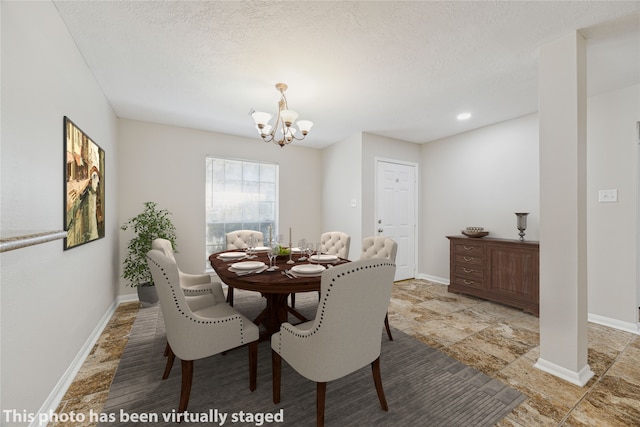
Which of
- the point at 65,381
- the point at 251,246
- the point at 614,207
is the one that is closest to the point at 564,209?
the point at 614,207

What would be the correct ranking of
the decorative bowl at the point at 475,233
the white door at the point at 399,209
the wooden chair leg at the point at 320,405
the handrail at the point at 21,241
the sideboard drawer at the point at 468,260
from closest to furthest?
the handrail at the point at 21,241 < the wooden chair leg at the point at 320,405 < the sideboard drawer at the point at 468,260 < the decorative bowl at the point at 475,233 < the white door at the point at 399,209

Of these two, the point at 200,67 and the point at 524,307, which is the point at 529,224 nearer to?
the point at 524,307

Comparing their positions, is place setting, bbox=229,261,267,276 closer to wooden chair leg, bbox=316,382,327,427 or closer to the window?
wooden chair leg, bbox=316,382,327,427

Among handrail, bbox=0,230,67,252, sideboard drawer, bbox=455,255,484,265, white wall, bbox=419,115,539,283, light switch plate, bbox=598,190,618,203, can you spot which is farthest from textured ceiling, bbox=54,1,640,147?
sideboard drawer, bbox=455,255,484,265

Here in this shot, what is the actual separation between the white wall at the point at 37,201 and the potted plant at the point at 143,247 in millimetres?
1201

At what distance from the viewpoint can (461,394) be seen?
5.92 ft

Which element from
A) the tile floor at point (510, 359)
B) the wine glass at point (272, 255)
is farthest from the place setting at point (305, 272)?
the tile floor at point (510, 359)

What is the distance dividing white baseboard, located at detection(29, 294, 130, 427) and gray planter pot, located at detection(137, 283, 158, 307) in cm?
51

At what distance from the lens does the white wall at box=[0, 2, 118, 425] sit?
126cm

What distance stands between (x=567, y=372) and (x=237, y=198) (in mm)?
4478

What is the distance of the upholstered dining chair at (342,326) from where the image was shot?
4.43 ft

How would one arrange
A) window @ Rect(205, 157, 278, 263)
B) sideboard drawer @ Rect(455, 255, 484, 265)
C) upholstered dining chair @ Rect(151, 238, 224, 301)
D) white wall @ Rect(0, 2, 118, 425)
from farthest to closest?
window @ Rect(205, 157, 278, 263) < sideboard drawer @ Rect(455, 255, 484, 265) < upholstered dining chair @ Rect(151, 238, 224, 301) < white wall @ Rect(0, 2, 118, 425)

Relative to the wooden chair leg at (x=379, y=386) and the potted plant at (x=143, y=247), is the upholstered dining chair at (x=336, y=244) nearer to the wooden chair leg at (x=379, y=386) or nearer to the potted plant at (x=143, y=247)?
the wooden chair leg at (x=379, y=386)

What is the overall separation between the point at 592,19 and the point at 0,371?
395 centimetres
